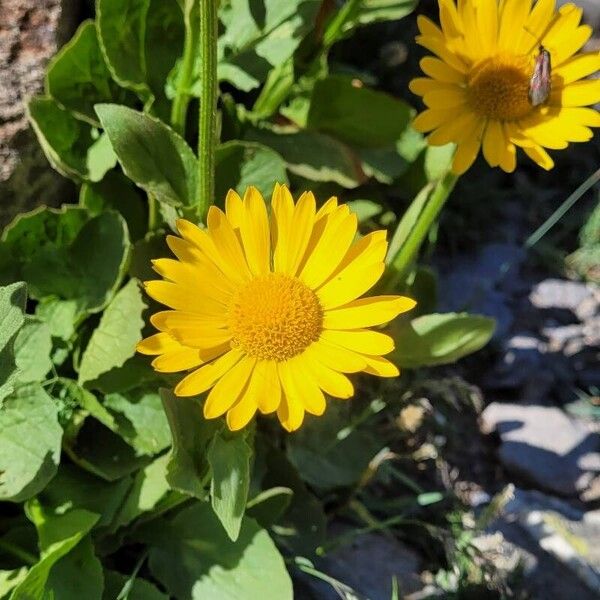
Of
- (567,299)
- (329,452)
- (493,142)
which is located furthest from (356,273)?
(567,299)

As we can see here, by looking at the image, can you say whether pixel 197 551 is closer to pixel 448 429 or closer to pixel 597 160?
pixel 448 429

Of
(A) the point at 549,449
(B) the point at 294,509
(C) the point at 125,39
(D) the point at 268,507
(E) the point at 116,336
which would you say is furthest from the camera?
(A) the point at 549,449

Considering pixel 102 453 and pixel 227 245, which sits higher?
pixel 227 245

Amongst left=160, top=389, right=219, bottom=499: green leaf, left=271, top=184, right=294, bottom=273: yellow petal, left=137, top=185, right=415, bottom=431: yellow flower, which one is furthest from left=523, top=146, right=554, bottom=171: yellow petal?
left=160, top=389, right=219, bottom=499: green leaf

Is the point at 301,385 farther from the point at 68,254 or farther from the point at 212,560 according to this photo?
the point at 68,254

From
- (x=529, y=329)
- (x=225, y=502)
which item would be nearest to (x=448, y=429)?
(x=529, y=329)

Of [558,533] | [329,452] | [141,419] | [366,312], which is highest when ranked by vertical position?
[366,312]
